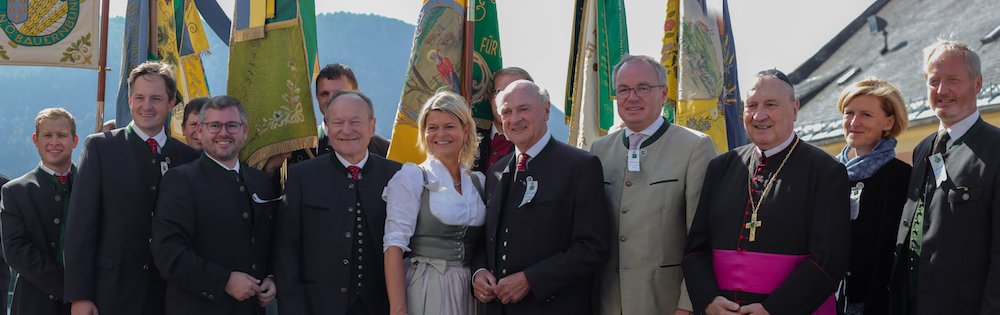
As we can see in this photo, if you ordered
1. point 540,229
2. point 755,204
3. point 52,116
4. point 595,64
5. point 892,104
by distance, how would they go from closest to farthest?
point 755,204
point 540,229
point 892,104
point 52,116
point 595,64

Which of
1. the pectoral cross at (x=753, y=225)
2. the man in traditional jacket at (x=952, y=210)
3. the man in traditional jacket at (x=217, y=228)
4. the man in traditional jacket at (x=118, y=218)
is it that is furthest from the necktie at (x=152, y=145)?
the man in traditional jacket at (x=952, y=210)

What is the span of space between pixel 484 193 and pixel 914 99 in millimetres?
18611

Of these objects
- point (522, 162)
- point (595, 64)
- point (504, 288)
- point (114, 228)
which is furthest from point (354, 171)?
point (595, 64)

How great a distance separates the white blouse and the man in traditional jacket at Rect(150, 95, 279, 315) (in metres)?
0.61

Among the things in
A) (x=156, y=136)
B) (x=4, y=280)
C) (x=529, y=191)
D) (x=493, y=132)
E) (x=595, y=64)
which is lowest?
(x=4, y=280)

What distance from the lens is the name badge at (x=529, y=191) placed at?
278 centimetres

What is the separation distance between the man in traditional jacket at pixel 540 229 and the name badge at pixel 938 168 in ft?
4.23

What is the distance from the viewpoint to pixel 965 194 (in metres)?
2.38

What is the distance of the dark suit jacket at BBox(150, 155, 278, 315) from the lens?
2.77 m

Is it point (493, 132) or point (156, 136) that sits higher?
point (493, 132)

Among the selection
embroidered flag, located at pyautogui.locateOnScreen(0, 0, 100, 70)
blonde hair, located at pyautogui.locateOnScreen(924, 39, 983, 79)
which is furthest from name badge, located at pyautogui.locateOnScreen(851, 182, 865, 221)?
embroidered flag, located at pyautogui.locateOnScreen(0, 0, 100, 70)

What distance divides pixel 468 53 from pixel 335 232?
154 centimetres

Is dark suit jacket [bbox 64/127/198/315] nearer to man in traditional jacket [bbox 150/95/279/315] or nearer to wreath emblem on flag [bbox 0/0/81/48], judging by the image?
man in traditional jacket [bbox 150/95/279/315]

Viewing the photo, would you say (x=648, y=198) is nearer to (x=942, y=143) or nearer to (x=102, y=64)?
(x=942, y=143)
